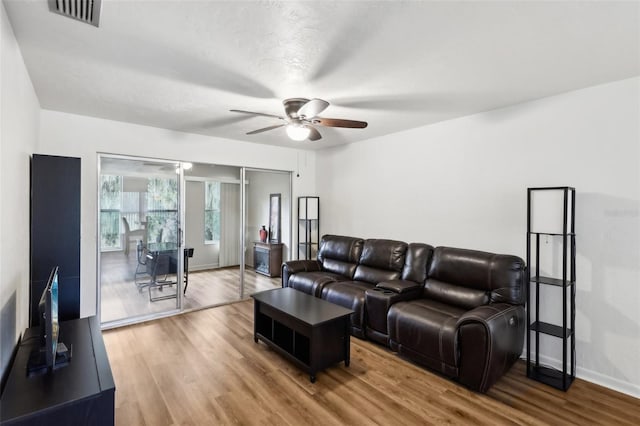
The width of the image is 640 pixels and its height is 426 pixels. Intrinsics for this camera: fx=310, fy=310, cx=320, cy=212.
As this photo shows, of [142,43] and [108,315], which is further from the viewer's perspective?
[108,315]

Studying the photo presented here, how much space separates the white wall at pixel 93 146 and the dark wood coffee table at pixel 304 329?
2.09 meters

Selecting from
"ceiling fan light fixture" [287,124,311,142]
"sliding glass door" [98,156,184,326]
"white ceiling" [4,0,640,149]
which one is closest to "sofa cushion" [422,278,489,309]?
"white ceiling" [4,0,640,149]

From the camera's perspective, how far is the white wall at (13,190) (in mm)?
1684

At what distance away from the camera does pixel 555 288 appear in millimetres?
2947

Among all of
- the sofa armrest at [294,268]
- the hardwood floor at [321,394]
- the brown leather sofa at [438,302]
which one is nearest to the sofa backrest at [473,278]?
the brown leather sofa at [438,302]

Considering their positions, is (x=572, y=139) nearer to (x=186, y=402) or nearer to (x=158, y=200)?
(x=186, y=402)

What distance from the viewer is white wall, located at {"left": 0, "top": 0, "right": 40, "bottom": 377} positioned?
5.52ft

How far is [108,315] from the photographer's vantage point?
153 inches

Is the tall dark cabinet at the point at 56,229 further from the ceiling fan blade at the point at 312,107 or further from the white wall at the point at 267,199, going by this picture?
the white wall at the point at 267,199

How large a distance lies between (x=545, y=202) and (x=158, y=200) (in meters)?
4.44

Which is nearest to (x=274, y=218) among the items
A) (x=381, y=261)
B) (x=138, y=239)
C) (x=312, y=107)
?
(x=138, y=239)

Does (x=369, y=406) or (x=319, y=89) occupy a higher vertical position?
(x=319, y=89)

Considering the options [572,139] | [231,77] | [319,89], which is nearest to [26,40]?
[231,77]

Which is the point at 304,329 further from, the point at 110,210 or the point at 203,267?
the point at 203,267
